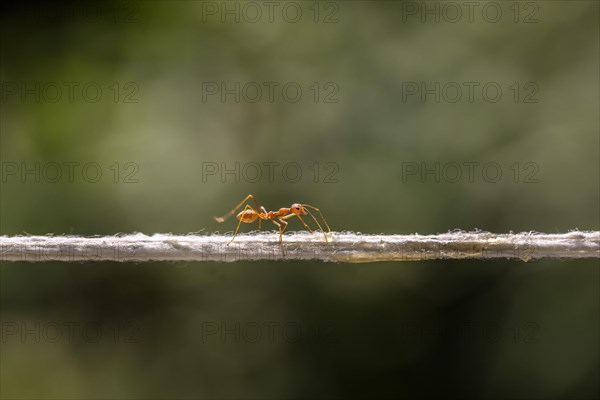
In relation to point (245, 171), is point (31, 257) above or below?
below

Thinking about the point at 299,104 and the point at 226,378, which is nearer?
the point at 226,378

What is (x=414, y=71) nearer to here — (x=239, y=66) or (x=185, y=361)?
(x=239, y=66)

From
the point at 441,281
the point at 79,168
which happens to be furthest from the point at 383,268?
the point at 79,168

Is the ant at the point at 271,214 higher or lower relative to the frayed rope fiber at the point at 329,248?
higher

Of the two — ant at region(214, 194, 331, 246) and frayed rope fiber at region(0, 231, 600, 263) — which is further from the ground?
ant at region(214, 194, 331, 246)

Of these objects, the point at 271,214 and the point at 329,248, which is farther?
the point at 271,214

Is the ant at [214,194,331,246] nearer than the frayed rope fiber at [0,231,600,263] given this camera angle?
No

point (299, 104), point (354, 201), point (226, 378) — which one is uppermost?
point (299, 104)

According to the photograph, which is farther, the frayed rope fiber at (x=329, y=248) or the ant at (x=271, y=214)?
the ant at (x=271, y=214)
